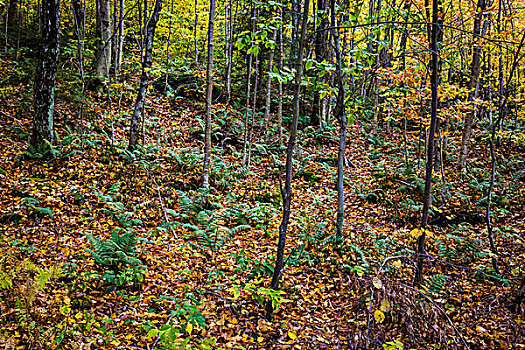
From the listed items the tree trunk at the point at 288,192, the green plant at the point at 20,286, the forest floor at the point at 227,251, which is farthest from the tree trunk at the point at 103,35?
the tree trunk at the point at 288,192

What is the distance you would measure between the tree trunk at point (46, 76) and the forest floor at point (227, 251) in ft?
1.58

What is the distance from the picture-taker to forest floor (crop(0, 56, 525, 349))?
3961mm

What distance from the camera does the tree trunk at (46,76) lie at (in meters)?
7.48

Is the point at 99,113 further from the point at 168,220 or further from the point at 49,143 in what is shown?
the point at 168,220

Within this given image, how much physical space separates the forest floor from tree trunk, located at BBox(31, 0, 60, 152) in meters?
0.48

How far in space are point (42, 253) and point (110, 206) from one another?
1.89 m

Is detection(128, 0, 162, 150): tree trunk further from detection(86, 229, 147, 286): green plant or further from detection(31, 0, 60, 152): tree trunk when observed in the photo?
detection(86, 229, 147, 286): green plant

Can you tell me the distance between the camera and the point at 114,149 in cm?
901

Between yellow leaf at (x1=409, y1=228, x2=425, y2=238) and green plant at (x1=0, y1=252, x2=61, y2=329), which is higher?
yellow leaf at (x1=409, y1=228, x2=425, y2=238)

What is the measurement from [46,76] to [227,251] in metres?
6.41

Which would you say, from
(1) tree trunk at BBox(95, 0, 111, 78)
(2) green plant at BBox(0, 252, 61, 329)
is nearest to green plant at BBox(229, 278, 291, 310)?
(2) green plant at BBox(0, 252, 61, 329)

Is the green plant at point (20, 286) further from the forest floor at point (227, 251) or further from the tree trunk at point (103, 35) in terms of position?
the tree trunk at point (103, 35)

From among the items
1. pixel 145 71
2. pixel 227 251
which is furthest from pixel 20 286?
pixel 145 71

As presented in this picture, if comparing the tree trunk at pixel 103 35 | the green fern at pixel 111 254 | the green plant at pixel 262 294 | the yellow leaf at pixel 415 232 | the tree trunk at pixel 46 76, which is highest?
the tree trunk at pixel 103 35
